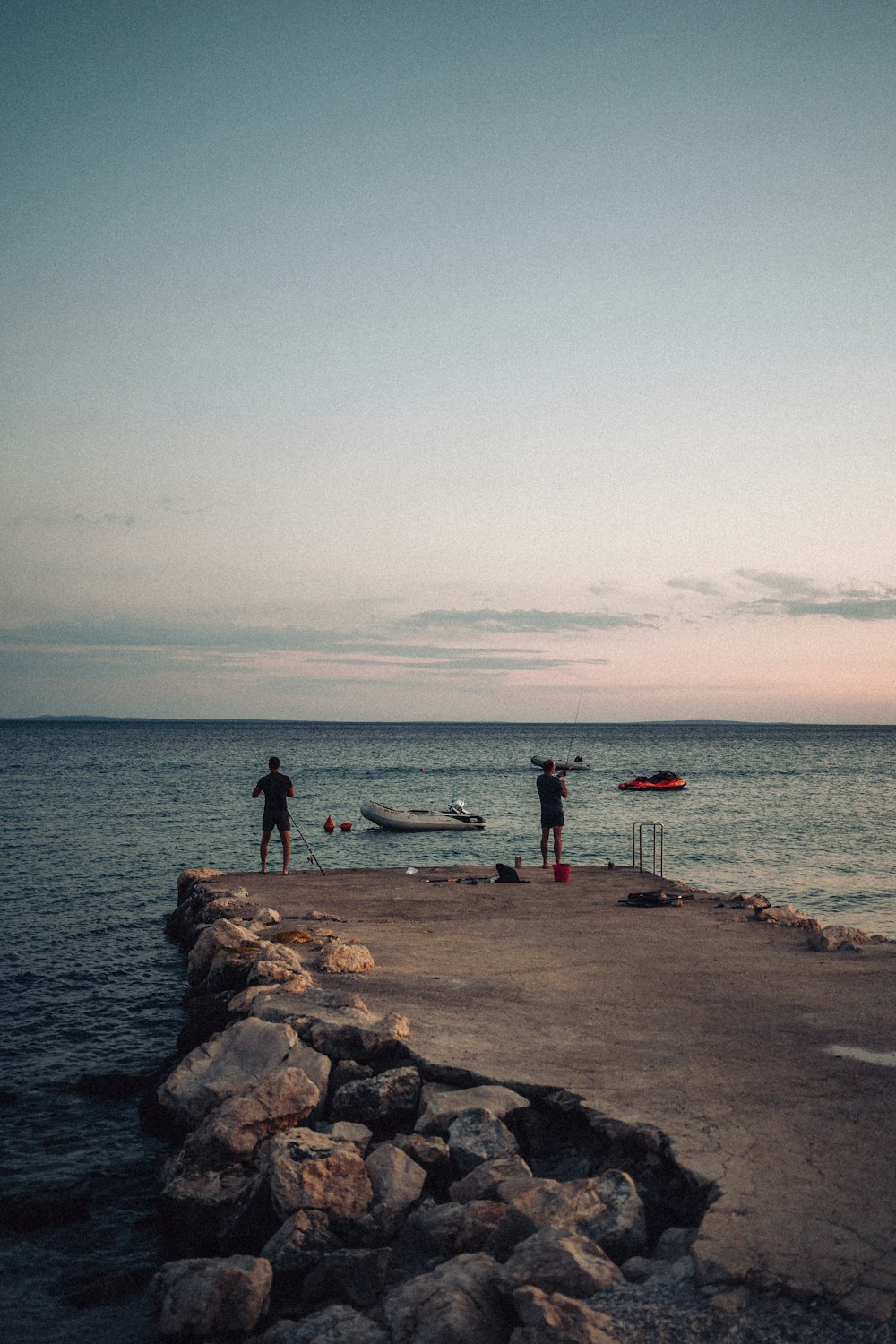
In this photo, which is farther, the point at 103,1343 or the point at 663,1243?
the point at 103,1343

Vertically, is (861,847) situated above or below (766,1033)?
below

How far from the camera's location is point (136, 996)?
1286 centimetres

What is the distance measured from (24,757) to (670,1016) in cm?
8924

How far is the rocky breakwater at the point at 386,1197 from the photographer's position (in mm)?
4402

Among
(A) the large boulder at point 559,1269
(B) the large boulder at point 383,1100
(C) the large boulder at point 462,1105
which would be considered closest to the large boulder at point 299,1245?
(C) the large boulder at point 462,1105

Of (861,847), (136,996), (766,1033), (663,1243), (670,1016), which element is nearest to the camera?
(663,1243)

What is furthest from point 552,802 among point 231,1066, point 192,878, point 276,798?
point 231,1066

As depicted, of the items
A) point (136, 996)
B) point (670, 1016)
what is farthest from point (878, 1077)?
point (136, 996)

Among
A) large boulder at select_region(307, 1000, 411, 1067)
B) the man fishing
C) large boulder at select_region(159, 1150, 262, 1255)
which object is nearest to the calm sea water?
large boulder at select_region(159, 1150, 262, 1255)

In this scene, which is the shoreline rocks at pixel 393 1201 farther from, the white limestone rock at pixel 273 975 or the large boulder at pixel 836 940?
the large boulder at pixel 836 940

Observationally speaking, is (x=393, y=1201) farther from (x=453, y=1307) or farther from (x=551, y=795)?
(x=551, y=795)

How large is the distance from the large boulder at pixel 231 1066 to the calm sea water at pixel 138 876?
27.2 inches

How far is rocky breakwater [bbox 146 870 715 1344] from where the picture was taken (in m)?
4.40

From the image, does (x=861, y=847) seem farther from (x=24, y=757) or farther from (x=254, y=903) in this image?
(x=24, y=757)
